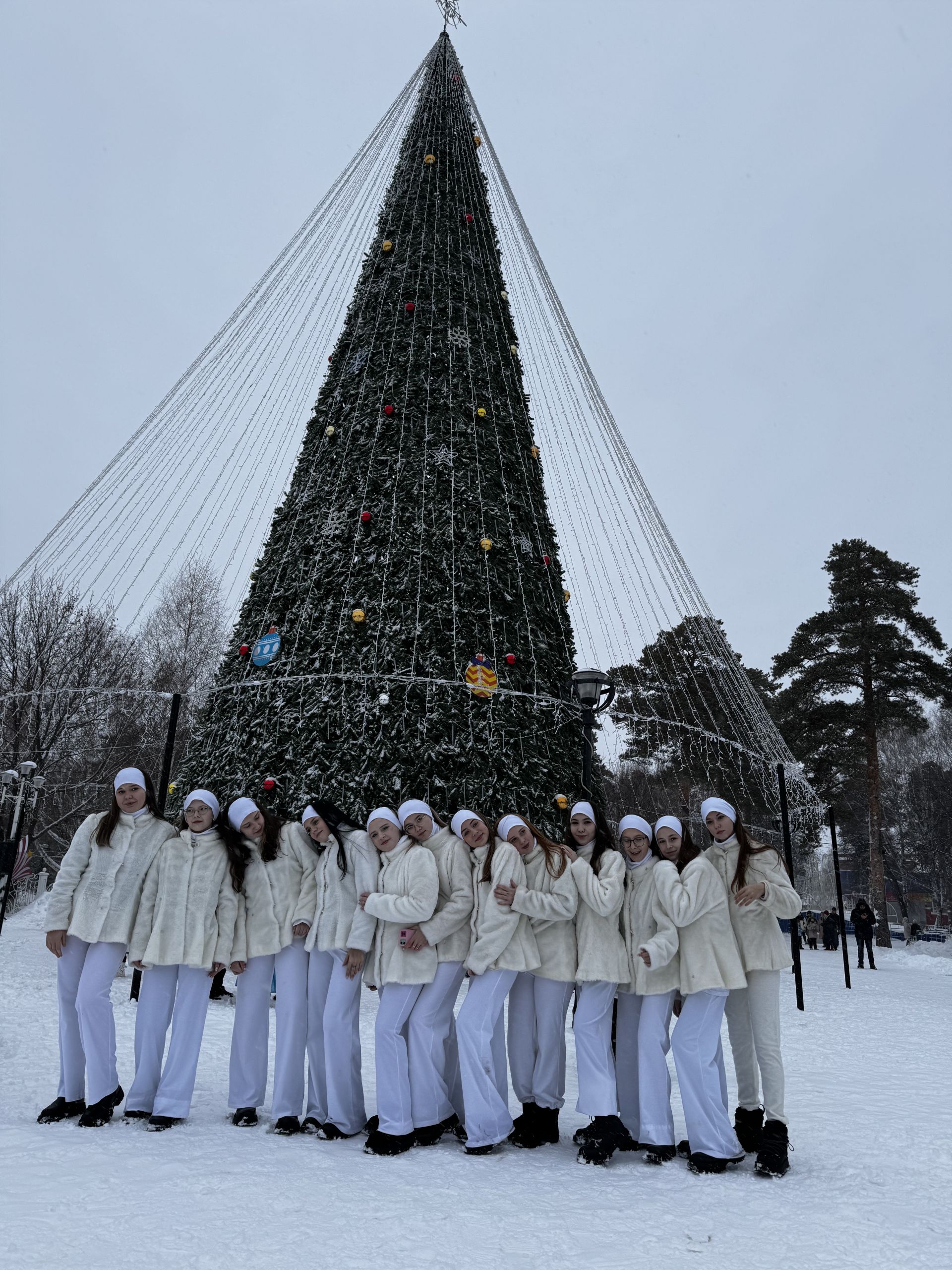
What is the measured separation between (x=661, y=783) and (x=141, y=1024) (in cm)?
2286

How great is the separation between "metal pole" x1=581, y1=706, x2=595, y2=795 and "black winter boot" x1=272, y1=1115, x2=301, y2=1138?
4.26 metres

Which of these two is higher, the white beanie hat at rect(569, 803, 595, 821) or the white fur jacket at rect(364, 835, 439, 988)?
the white beanie hat at rect(569, 803, 595, 821)

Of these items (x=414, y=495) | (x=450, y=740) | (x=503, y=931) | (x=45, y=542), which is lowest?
(x=503, y=931)

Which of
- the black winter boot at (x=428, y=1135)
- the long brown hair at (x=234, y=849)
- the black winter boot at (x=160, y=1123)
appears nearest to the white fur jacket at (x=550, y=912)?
the black winter boot at (x=428, y=1135)

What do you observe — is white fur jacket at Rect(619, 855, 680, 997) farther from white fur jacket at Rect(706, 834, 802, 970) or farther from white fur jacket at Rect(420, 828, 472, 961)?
white fur jacket at Rect(420, 828, 472, 961)

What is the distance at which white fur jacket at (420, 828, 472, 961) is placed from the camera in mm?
4383

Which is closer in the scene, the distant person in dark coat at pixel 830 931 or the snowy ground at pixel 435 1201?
the snowy ground at pixel 435 1201

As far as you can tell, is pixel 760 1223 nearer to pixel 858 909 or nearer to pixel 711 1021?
pixel 711 1021

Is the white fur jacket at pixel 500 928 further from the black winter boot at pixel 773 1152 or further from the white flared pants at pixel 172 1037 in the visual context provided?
the white flared pants at pixel 172 1037

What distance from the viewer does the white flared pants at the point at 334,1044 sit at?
14.1 ft

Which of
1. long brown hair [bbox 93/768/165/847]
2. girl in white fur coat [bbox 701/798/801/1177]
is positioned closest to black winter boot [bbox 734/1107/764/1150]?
girl in white fur coat [bbox 701/798/801/1177]

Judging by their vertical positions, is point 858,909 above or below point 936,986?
above

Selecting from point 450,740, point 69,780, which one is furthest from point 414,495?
point 69,780

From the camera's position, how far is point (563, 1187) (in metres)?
3.58
